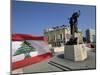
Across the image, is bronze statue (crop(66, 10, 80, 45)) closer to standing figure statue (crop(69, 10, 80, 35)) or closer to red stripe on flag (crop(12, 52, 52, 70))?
standing figure statue (crop(69, 10, 80, 35))

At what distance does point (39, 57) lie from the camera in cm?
309

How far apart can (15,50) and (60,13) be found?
82cm

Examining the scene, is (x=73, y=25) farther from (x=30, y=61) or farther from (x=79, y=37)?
(x=30, y=61)

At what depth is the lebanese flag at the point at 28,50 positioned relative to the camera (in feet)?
9.75

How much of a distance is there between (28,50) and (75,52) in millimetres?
708

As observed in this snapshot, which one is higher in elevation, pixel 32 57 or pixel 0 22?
pixel 0 22

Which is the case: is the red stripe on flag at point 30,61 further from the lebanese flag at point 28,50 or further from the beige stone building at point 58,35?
the beige stone building at point 58,35

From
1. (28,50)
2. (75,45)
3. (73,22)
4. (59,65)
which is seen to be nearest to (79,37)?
(75,45)

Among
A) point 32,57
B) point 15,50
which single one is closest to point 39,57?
point 32,57

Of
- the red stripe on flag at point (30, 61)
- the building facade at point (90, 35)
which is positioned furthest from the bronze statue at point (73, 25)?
the red stripe on flag at point (30, 61)

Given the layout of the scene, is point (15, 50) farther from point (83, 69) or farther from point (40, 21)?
point (83, 69)

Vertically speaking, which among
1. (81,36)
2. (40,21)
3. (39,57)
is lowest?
(39,57)

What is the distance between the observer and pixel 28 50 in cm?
304

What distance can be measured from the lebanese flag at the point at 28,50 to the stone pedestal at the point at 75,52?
0.89ft
